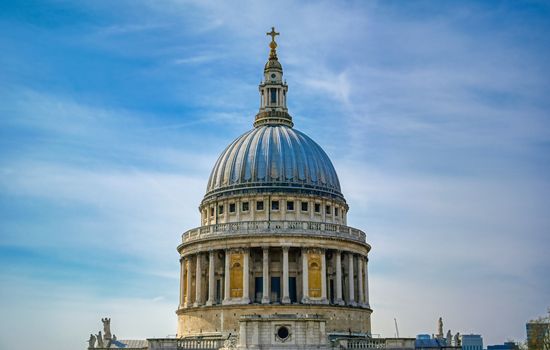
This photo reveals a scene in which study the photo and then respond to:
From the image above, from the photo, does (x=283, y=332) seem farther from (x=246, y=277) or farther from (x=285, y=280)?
(x=246, y=277)

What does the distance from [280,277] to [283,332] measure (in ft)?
50.2

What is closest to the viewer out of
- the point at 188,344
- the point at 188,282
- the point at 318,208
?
the point at 188,344

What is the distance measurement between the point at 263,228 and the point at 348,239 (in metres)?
9.20

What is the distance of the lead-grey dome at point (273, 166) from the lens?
3462 inches

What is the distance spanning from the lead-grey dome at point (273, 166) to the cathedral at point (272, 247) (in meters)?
0.11

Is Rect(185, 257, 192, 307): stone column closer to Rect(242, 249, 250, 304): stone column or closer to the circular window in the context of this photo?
Rect(242, 249, 250, 304): stone column

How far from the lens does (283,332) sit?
68.6 meters

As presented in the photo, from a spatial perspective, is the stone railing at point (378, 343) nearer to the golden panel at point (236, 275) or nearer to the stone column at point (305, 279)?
the stone column at point (305, 279)

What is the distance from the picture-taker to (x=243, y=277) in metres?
82.9

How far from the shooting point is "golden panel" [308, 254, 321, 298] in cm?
8356

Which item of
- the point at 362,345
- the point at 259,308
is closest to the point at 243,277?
the point at 259,308

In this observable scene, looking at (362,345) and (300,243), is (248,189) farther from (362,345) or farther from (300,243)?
(362,345)

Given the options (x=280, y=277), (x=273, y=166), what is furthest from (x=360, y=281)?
(x=273, y=166)

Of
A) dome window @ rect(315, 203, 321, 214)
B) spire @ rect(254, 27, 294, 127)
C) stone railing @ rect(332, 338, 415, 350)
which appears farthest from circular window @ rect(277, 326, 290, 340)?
spire @ rect(254, 27, 294, 127)
